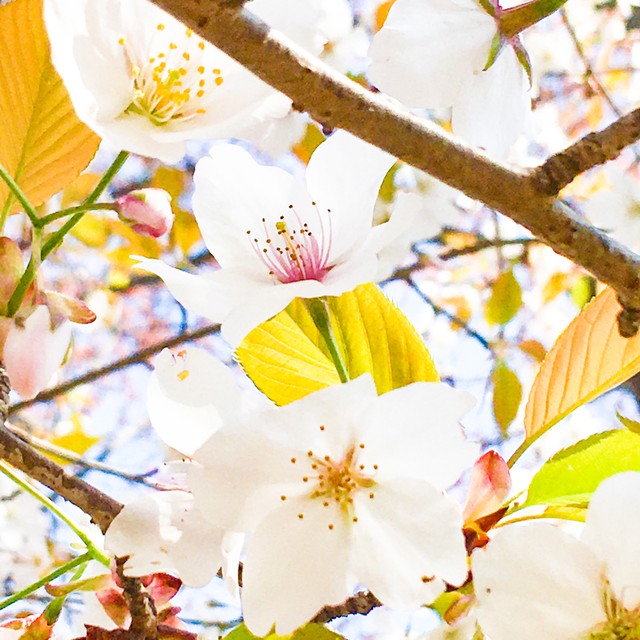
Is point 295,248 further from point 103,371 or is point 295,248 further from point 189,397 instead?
point 103,371

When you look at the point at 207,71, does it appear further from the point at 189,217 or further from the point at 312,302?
the point at 189,217

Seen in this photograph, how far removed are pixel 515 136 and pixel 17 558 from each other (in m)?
1.95

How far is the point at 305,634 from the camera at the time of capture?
1.62ft

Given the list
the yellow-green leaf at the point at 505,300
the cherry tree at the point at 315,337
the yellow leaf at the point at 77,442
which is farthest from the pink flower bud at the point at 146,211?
the yellow-green leaf at the point at 505,300

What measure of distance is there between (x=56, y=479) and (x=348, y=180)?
0.87ft

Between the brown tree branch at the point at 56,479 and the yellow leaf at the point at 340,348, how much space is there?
5.0 inches

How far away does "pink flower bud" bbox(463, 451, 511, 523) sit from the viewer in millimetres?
487

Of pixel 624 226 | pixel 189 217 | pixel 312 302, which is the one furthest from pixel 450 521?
pixel 189 217

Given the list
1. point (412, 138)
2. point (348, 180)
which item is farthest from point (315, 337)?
point (412, 138)

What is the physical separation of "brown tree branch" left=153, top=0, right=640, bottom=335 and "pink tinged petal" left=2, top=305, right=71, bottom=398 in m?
0.26

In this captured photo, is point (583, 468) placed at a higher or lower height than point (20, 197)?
lower

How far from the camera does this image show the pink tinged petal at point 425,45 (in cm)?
46

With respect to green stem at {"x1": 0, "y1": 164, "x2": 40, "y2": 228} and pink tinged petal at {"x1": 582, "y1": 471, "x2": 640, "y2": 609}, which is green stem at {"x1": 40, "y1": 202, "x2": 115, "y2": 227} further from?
pink tinged petal at {"x1": 582, "y1": 471, "x2": 640, "y2": 609}

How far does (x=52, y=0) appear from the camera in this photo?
423 mm
